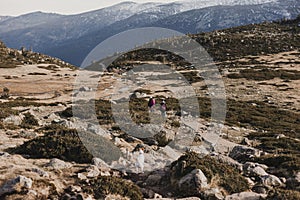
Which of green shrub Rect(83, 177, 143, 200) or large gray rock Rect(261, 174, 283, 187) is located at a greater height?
green shrub Rect(83, 177, 143, 200)

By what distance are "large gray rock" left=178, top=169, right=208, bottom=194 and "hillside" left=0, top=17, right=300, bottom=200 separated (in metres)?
0.03

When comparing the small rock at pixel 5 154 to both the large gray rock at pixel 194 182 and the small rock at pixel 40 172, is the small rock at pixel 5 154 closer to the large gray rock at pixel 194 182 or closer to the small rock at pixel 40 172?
the small rock at pixel 40 172

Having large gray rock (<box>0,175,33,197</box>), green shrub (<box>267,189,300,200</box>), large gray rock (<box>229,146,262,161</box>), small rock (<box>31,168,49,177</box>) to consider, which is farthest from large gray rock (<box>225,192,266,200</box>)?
large gray rock (<box>0,175,33,197</box>)

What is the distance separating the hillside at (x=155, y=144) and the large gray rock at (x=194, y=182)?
0.03 metres

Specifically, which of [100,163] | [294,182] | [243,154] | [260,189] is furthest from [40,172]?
[243,154]

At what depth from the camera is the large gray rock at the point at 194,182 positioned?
11.1m

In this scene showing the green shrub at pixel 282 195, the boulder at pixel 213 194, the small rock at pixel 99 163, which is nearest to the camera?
the green shrub at pixel 282 195

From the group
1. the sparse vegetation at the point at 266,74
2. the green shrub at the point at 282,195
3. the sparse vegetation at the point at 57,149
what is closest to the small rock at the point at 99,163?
the sparse vegetation at the point at 57,149

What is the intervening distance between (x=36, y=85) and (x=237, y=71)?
105 ft

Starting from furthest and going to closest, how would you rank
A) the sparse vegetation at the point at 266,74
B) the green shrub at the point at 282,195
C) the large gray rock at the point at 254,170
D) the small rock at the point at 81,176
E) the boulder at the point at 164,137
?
the sparse vegetation at the point at 266,74 → the boulder at the point at 164,137 → the large gray rock at the point at 254,170 → the small rock at the point at 81,176 → the green shrub at the point at 282,195

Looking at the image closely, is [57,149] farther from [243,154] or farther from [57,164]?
[243,154]

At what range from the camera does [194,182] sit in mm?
11195

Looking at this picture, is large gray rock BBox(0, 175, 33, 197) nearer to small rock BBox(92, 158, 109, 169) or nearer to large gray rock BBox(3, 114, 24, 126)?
small rock BBox(92, 158, 109, 169)

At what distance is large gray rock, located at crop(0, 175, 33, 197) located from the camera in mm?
9781
